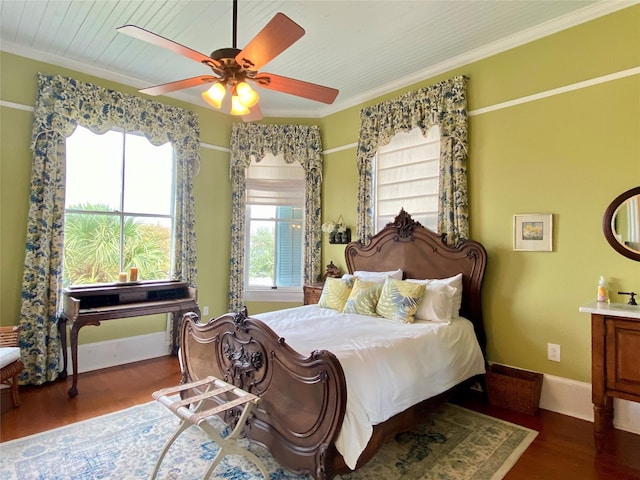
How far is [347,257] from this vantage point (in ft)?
14.3

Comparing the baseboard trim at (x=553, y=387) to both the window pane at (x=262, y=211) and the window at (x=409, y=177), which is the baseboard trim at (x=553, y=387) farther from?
the window pane at (x=262, y=211)

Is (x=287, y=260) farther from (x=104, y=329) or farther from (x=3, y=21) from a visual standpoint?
(x=3, y=21)

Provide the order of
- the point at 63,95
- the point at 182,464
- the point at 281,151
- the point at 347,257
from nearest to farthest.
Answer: the point at 182,464
the point at 63,95
the point at 347,257
the point at 281,151

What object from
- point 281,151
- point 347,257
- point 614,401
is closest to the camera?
point 614,401

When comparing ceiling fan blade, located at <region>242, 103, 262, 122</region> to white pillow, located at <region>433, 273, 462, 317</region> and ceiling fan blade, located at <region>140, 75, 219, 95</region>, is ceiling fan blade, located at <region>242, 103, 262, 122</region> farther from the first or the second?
white pillow, located at <region>433, 273, 462, 317</region>

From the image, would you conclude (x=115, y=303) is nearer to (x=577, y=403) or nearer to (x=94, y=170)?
(x=94, y=170)

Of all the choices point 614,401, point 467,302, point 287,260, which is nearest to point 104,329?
point 287,260

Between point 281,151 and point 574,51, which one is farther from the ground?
point 574,51

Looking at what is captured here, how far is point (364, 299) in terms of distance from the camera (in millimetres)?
3258

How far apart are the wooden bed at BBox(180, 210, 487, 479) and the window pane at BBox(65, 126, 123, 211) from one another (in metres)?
1.98

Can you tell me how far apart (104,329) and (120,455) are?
6.62 feet

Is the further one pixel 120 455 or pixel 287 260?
pixel 287 260

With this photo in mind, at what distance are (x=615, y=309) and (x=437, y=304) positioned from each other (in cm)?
118

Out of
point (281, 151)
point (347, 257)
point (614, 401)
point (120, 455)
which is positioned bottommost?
point (120, 455)
